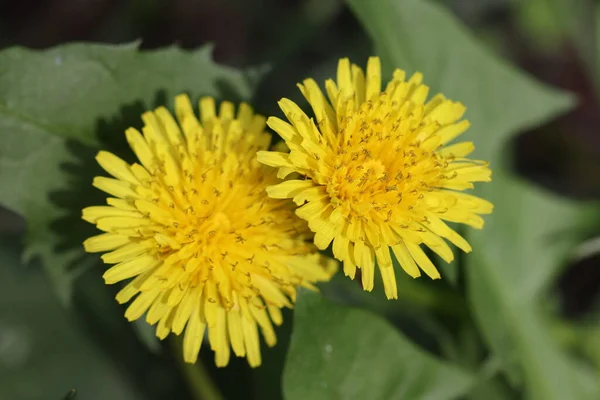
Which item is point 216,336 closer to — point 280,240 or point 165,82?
point 280,240

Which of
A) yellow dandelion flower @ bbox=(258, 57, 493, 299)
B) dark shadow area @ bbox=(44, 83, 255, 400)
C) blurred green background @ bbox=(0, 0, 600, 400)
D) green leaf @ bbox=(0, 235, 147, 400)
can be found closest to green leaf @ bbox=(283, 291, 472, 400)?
blurred green background @ bbox=(0, 0, 600, 400)

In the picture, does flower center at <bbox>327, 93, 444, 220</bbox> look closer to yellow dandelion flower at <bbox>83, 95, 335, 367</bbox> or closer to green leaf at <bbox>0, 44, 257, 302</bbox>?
yellow dandelion flower at <bbox>83, 95, 335, 367</bbox>

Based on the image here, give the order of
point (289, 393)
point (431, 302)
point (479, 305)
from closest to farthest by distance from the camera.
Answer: point (289, 393)
point (479, 305)
point (431, 302)

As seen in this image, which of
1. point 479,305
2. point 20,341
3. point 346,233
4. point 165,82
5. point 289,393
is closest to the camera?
point 346,233

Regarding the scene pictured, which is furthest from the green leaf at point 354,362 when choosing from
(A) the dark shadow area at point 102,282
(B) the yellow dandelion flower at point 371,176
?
(A) the dark shadow area at point 102,282

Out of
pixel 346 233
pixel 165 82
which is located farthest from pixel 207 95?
pixel 346 233

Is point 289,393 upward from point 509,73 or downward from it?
downward
